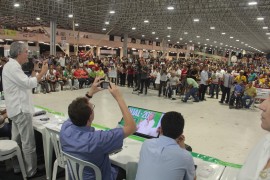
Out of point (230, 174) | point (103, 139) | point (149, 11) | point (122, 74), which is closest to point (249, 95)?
point (122, 74)

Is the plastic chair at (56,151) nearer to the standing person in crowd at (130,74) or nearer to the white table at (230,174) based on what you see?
the white table at (230,174)

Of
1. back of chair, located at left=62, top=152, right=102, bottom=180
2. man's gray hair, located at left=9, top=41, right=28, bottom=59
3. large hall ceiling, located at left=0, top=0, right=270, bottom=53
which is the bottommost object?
back of chair, located at left=62, top=152, right=102, bottom=180

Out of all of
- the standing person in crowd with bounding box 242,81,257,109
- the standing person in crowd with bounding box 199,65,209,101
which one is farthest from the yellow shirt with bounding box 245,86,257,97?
the standing person in crowd with bounding box 199,65,209,101

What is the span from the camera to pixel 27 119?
3111mm

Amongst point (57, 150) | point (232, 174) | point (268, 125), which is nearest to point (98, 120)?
point (57, 150)

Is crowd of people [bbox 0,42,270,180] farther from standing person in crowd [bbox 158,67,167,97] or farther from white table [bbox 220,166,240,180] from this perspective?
standing person in crowd [bbox 158,67,167,97]

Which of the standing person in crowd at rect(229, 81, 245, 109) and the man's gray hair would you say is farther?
the standing person in crowd at rect(229, 81, 245, 109)

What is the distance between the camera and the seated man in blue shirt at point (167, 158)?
5.19ft

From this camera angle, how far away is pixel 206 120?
697 centimetres

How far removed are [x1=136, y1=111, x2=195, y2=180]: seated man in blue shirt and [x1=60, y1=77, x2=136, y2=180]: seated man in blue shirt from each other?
0.25m

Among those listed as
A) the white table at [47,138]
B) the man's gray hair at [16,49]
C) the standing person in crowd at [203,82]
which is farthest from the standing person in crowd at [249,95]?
the man's gray hair at [16,49]

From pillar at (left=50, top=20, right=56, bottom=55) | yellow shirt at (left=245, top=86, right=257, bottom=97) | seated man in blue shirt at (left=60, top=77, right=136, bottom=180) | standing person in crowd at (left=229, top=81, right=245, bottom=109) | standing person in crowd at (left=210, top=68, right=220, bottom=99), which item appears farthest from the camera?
pillar at (left=50, top=20, right=56, bottom=55)

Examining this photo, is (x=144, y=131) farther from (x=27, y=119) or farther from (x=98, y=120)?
(x=98, y=120)

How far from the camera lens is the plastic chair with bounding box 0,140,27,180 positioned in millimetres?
2991
